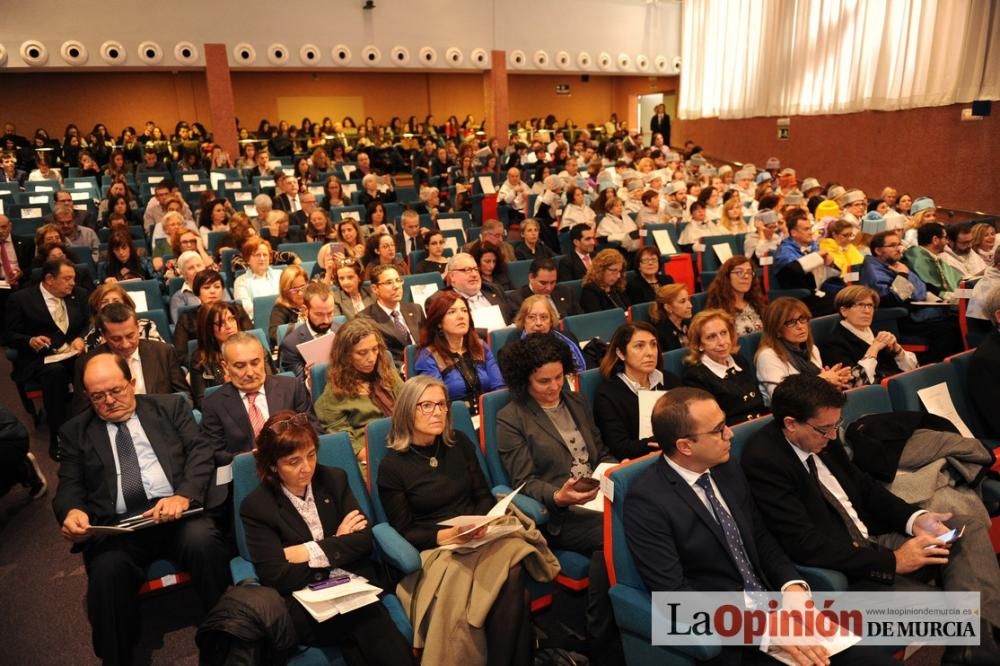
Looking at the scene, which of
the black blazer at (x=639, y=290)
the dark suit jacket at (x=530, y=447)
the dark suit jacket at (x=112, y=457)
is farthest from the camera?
the black blazer at (x=639, y=290)

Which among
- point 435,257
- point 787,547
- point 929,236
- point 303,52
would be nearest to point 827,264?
point 929,236

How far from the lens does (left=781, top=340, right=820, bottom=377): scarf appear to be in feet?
11.9

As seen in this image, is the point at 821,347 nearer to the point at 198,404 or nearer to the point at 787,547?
the point at 787,547

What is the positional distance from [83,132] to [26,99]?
4.14 ft

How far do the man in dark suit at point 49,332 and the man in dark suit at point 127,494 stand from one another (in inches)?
73.7

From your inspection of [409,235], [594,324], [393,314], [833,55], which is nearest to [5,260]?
[409,235]

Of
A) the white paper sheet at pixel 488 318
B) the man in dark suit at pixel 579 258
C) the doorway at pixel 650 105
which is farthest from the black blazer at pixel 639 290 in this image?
the doorway at pixel 650 105

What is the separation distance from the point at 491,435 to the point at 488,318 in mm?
1719

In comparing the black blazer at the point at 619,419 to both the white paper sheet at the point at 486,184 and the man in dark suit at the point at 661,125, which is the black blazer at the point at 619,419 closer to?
the white paper sheet at the point at 486,184

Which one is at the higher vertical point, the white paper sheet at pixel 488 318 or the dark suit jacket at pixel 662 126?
the dark suit jacket at pixel 662 126

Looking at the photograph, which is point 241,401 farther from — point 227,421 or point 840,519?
point 840,519

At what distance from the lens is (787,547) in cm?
233

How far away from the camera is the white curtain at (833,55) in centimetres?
821

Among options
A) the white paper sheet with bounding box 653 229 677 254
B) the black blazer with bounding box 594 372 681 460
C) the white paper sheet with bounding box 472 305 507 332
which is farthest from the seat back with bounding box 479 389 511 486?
the white paper sheet with bounding box 653 229 677 254
